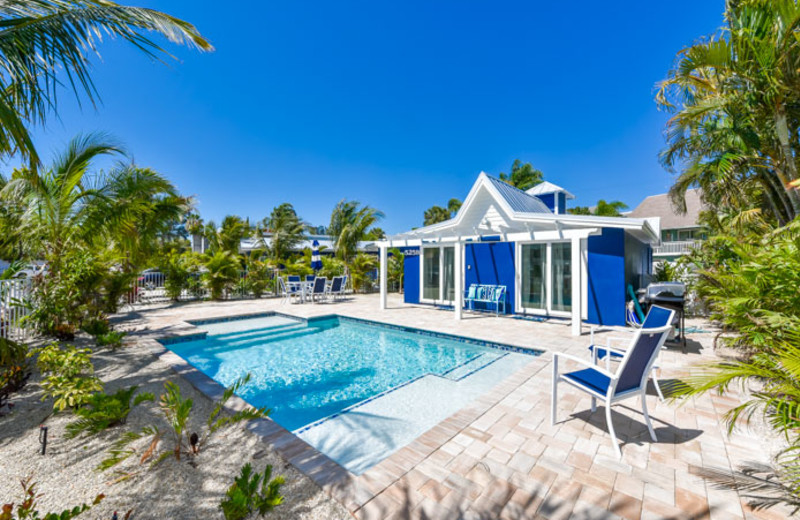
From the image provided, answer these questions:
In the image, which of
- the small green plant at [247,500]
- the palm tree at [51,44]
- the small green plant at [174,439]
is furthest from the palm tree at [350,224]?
the small green plant at [247,500]

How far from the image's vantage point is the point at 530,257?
1085 centimetres

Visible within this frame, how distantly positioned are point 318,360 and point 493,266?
7.31m

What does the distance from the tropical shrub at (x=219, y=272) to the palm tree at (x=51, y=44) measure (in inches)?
458

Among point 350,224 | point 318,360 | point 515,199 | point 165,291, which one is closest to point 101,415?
point 318,360

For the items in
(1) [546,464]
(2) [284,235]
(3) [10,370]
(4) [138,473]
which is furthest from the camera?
(2) [284,235]

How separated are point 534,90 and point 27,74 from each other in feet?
71.5

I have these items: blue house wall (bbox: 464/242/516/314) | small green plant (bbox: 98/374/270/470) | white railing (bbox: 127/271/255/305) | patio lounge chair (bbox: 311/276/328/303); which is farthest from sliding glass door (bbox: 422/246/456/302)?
small green plant (bbox: 98/374/270/470)

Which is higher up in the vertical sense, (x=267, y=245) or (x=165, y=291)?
(x=267, y=245)

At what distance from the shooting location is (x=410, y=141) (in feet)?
84.2

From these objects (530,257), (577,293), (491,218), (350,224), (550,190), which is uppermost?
(550,190)

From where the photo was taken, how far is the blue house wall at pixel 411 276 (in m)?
14.0

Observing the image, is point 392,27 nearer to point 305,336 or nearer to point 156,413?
point 305,336

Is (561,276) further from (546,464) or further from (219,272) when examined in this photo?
(219,272)

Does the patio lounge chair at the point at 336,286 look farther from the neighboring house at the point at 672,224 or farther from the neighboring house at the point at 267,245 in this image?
the neighboring house at the point at 672,224
